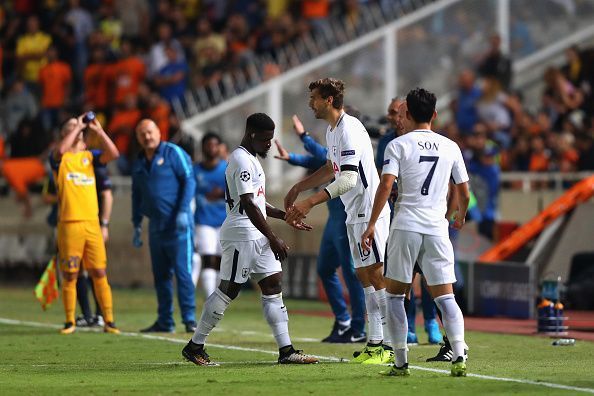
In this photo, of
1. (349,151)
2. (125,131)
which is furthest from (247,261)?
(125,131)

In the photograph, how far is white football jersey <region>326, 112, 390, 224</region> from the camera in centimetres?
1219

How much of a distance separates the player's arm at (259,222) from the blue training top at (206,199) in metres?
6.15

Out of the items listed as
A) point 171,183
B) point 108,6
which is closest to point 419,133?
point 171,183

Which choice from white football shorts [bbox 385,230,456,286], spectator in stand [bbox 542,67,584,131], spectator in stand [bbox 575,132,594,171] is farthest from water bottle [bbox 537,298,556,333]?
spectator in stand [bbox 542,67,584,131]

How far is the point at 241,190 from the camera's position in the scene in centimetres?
1184

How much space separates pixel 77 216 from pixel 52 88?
509 inches

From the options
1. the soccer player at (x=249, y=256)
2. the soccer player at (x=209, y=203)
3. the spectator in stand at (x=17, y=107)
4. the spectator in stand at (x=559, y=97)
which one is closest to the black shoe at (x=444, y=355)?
the soccer player at (x=249, y=256)

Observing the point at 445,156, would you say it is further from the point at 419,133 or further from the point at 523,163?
the point at 523,163

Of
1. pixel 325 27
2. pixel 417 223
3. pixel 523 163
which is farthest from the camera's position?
pixel 325 27

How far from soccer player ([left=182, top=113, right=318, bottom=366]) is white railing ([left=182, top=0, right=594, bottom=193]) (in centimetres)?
1340

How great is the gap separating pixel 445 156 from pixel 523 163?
13217 mm

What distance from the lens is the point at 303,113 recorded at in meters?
25.5

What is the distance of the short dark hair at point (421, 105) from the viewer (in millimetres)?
10867

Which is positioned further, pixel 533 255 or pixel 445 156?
pixel 533 255
